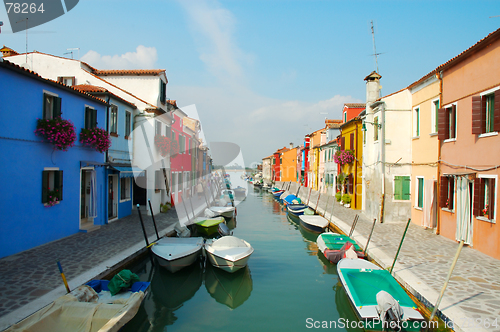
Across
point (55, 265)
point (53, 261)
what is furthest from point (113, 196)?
point (55, 265)

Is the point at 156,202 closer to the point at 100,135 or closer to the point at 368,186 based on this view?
the point at 100,135

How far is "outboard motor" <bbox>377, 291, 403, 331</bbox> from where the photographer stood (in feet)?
20.1

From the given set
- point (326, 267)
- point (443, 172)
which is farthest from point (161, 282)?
point (443, 172)

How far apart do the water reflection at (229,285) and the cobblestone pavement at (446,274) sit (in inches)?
170

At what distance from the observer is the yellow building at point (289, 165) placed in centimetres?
5831

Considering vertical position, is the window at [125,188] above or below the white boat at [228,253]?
above

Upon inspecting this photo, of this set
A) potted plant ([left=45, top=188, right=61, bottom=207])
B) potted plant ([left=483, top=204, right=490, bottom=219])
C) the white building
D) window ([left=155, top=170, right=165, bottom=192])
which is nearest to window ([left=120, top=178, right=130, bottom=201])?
window ([left=155, top=170, right=165, bottom=192])

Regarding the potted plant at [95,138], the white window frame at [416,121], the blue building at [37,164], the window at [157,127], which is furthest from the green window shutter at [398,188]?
the blue building at [37,164]

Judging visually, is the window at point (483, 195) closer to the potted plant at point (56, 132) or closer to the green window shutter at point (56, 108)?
the potted plant at point (56, 132)

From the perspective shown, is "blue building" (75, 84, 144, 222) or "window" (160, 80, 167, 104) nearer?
"blue building" (75, 84, 144, 222)

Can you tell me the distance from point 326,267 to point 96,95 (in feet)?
42.2

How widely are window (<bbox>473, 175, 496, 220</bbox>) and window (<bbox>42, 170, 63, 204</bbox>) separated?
1418 cm

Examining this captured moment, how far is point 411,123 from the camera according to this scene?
51.1 ft

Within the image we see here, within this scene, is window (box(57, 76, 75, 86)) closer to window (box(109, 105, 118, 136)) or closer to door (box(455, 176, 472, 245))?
window (box(109, 105, 118, 136))
